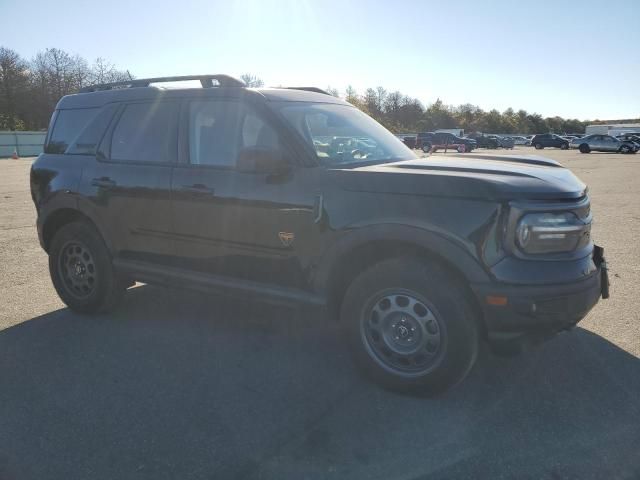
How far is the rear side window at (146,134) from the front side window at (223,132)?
0.70ft

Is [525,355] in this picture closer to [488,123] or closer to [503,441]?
[503,441]

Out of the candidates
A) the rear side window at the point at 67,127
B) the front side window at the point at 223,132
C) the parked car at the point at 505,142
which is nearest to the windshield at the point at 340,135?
the front side window at the point at 223,132

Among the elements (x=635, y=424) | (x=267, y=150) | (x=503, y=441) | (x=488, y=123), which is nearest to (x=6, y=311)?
(x=267, y=150)

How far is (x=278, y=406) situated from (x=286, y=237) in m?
1.10

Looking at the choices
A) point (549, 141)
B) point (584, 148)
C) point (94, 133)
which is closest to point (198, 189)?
point (94, 133)

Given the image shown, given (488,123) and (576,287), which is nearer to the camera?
(576,287)

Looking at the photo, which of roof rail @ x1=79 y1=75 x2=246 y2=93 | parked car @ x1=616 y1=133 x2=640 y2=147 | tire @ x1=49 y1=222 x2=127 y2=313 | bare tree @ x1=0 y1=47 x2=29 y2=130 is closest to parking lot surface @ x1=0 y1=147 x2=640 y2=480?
tire @ x1=49 y1=222 x2=127 y2=313

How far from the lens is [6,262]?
6746mm

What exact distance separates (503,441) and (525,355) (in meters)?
1.23

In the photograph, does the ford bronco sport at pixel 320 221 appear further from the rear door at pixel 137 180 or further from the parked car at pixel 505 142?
the parked car at pixel 505 142

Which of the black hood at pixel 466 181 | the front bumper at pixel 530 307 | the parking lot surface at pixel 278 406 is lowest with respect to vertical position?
the parking lot surface at pixel 278 406

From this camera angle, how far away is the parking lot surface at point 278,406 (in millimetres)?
2613

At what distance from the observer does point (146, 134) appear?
4359mm

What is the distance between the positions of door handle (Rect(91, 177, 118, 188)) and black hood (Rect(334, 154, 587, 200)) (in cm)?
216
